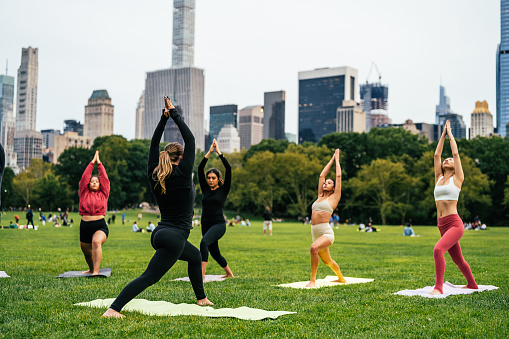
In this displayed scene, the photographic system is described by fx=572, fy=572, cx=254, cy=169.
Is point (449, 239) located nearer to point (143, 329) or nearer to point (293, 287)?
point (293, 287)

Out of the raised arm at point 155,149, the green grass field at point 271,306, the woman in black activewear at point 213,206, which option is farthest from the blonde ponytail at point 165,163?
the woman in black activewear at point 213,206

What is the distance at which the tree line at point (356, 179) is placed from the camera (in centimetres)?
6706

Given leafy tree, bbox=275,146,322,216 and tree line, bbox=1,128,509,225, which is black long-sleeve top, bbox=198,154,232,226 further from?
leafy tree, bbox=275,146,322,216

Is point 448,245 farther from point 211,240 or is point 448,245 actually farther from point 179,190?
point 179,190

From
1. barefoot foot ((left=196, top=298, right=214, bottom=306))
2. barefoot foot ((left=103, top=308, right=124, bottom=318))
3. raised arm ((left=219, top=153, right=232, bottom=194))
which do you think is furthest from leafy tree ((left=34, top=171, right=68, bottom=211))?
barefoot foot ((left=103, top=308, right=124, bottom=318))

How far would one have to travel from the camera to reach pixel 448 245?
9703 millimetres

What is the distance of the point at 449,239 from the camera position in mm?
9719

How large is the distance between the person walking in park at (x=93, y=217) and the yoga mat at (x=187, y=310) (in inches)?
141

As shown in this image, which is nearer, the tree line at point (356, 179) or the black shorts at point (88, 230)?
the black shorts at point (88, 230)

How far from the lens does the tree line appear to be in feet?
220

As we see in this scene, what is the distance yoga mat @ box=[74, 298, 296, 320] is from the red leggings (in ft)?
11.0

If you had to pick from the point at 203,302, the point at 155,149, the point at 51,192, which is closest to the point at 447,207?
Result: the point at 203,302

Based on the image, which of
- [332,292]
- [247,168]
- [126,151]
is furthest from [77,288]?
[126,151]

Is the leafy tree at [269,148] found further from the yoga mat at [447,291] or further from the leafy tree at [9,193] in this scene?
the yoga mat at [447,291]
